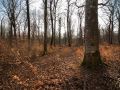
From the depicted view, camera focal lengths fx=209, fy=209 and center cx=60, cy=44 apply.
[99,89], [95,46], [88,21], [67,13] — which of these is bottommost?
[99,89]

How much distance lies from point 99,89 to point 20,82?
8.67 ft

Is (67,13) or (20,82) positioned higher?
(67,13)

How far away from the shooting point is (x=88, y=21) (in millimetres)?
8500

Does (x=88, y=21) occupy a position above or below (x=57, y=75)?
above

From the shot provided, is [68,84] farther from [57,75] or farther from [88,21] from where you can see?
[88,21]

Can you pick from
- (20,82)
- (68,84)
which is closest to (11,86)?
(20,82)

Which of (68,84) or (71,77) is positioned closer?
(68,84)

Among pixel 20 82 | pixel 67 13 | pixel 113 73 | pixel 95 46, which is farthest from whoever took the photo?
pixel 67 13

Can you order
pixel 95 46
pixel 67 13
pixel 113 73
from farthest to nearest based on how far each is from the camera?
pixel 67 13, pixel 95 46, pixel 113 73

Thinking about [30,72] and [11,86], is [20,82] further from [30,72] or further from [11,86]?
[30,72]

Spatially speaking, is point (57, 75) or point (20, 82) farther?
point (57, 75)

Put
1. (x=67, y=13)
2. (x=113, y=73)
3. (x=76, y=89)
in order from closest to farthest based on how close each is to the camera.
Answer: (x=76, y=89) → (x=113, y=73) → (x=67, y=13)

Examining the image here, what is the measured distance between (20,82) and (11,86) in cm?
42

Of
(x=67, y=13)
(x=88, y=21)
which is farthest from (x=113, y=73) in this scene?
(x=67, y=13)
